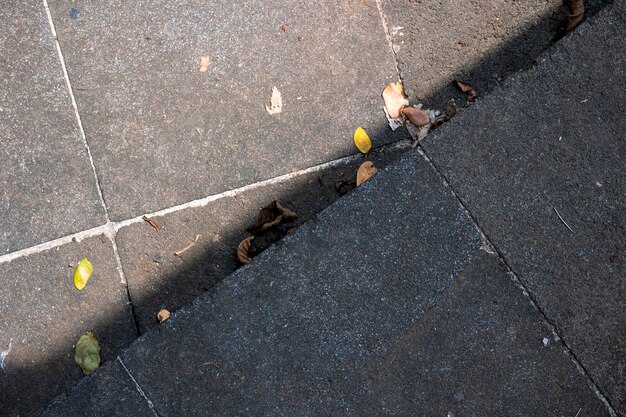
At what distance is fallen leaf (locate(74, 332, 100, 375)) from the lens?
3002 millimetres

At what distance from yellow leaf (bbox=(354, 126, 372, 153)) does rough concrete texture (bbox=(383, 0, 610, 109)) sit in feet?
1.01

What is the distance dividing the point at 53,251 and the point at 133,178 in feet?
1.58

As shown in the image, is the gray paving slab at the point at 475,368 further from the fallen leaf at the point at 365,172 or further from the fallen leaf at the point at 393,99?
the fallen leaf at the point at 393,99

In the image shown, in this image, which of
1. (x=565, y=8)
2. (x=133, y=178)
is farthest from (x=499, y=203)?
(x=133, y=178)

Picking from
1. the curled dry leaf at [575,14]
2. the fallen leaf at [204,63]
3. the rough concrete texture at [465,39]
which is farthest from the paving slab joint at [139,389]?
the curled dry leaf at [575,14]

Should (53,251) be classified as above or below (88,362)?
above

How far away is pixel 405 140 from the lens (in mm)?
3260

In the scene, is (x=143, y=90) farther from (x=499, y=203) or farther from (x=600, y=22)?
(x=600, y=22)

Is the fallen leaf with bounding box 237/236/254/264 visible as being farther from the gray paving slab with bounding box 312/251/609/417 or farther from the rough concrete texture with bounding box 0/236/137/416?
the gray paving slab with bounding box 312/251/609/417

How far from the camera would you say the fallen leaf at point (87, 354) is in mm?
3002

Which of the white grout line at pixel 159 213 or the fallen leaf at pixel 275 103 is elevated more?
the fallen leaf at pixel 275 103

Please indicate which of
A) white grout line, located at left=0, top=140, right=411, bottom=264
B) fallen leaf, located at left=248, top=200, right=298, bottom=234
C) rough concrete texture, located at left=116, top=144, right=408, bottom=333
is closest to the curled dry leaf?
white grout line, located at left=0, top=140, right=411, bottom=264

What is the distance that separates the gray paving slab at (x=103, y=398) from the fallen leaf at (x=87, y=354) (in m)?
0.33

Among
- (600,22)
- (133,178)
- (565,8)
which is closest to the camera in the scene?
(600,22)
